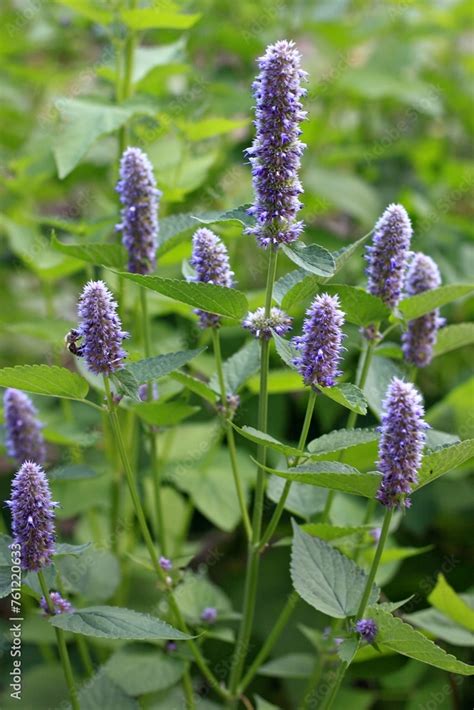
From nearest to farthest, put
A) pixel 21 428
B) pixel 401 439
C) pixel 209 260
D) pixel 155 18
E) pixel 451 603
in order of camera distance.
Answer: pixel 401 439
pixel 209 260
pixel 451 603
pixel 21 428
pixel 155 18

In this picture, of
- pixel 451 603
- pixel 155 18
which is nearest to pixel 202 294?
pixel 451 603

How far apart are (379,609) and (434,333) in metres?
0.63

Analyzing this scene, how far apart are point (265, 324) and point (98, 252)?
51cm

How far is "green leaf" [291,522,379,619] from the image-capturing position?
5.02ft

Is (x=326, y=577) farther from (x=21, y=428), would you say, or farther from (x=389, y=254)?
(x=21, y=428)

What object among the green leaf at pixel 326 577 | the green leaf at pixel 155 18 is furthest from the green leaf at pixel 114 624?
the green leaf at pixel 155 18

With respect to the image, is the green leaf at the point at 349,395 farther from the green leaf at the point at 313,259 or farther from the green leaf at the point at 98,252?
the green leaf at the point at 98,252

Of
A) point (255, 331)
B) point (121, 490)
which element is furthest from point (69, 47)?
point (255, 331)

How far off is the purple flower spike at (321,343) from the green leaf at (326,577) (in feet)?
1.17

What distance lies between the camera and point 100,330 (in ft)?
4.60

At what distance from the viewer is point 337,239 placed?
12.2 ft

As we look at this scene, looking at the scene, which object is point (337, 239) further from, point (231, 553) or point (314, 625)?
point (314, 625)

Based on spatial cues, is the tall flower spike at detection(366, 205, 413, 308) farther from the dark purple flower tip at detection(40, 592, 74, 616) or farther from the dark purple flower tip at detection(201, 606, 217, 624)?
the dark purple flower tip at detection(201, 606, 217, 624)

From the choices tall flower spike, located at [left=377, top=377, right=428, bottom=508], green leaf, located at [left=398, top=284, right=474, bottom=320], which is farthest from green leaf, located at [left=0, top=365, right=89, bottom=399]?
green leaf, located at [left=398, top=284, right=474, bottom=320]
